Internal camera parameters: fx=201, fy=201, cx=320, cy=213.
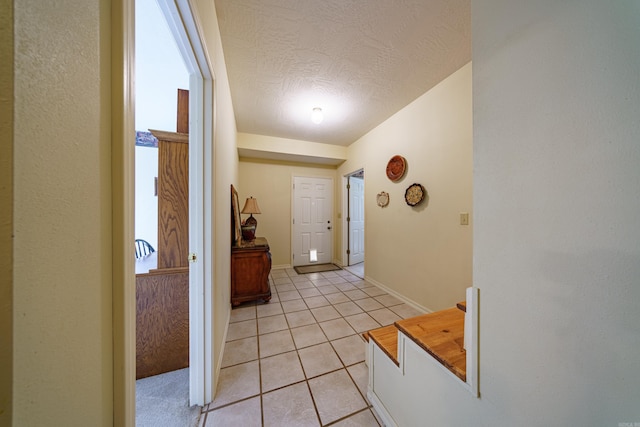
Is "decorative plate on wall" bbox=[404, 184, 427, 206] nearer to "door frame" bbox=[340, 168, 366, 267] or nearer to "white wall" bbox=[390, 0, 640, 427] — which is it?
"white wall" bbox=[390, 0, 640, 427]

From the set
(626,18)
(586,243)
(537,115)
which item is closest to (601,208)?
(586,243)

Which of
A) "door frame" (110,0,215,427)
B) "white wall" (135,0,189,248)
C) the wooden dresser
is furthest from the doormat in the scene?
"door frame" (110,0,215,427)

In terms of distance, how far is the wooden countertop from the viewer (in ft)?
2.57

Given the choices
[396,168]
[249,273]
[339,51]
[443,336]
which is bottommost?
[249,273]

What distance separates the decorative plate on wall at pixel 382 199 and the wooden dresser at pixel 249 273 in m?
1.68

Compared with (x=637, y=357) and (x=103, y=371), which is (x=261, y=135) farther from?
(x=637, y=357)

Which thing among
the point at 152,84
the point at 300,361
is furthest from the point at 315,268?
the point at 152,84

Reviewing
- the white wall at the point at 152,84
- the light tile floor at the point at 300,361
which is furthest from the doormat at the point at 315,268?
the white wall at the point at 152,84

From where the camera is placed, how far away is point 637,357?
0.41 meters

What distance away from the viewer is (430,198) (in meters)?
2.15

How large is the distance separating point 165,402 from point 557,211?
6.65ft

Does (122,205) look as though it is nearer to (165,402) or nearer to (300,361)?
(165,402)

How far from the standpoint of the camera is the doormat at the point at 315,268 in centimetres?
366

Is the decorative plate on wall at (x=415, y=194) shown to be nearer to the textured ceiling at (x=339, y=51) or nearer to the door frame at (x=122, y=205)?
the textured ceiling at (x=339, y=51)
